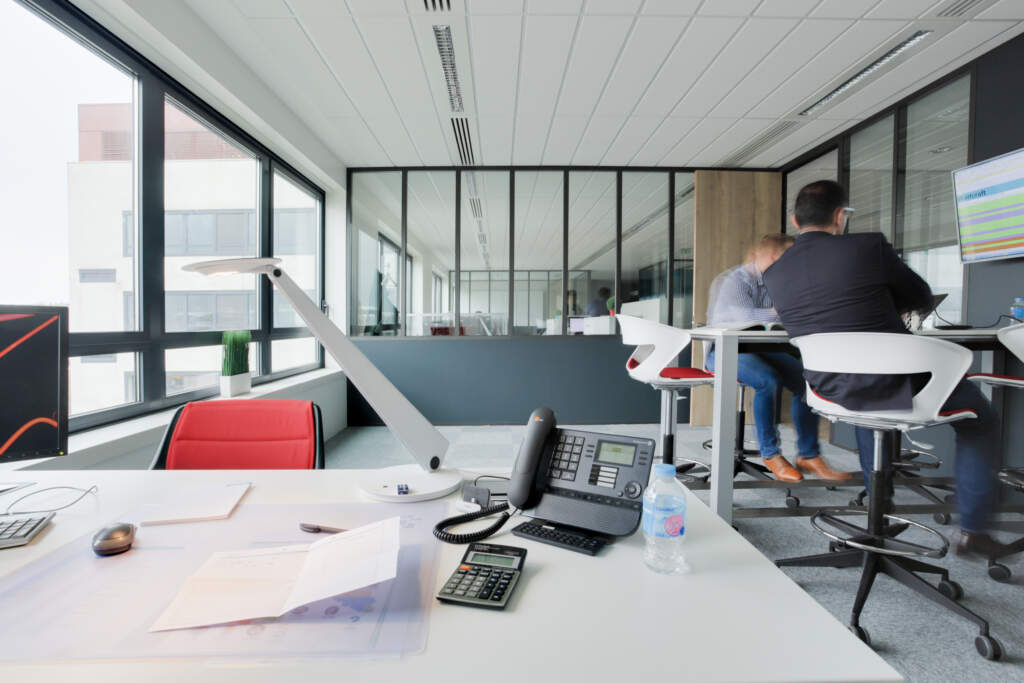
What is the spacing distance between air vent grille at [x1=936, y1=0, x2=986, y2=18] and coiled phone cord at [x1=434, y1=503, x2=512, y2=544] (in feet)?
11.1

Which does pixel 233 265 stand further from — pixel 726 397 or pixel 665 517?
pixel 726 397

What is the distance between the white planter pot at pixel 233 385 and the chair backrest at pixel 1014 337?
3760 millimetres

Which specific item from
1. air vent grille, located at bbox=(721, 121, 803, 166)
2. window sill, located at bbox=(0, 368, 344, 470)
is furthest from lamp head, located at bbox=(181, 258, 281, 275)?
air vent grille, located at bbox=(721, 121, 803, 166)

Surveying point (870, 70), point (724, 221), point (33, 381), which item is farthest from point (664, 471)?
point (724, 221)

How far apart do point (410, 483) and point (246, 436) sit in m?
0.86

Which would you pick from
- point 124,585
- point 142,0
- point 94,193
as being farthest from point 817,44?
point 94,193

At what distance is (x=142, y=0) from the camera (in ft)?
6.66

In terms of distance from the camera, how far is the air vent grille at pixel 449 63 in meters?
2.59

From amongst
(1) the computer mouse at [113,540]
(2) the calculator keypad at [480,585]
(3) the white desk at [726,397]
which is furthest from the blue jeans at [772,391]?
(1) the computer mouse at [113,540]

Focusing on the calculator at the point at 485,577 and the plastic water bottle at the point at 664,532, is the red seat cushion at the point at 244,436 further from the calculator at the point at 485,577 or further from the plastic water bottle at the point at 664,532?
the plastic water bottle at the point at 664,532

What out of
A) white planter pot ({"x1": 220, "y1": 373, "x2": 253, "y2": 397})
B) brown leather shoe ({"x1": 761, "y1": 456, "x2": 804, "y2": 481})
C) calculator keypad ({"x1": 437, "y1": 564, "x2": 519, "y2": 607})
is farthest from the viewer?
white planter pot ({"x1": 220, "y1": 373, "x2": 253, "y2": 397})

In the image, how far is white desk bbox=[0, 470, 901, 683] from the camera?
0.48m

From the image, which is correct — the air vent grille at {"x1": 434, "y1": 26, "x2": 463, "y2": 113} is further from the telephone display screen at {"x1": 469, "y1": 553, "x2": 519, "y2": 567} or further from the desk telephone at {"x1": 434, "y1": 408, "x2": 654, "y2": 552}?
the telephone display screen at {"x1": 469, "y1": 553, "x2": 519, "y2": 567}

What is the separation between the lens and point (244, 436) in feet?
5.05
